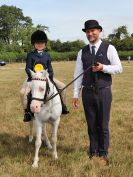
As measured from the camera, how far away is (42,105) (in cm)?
766

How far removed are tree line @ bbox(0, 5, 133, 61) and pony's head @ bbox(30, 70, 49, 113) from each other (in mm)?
81658

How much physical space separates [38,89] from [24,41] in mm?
104713

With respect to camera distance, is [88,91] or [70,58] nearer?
[88,91]

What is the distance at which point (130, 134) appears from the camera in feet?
34.0

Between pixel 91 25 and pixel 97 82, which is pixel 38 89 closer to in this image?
pixel 97 82

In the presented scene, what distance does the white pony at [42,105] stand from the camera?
22.8 feet

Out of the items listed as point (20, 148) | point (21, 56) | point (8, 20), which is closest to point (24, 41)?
point (21, 56)

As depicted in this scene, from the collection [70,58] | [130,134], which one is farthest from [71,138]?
[70,58]

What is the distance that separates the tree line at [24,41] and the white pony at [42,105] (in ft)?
265

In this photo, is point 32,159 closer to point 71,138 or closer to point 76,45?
point 71,138

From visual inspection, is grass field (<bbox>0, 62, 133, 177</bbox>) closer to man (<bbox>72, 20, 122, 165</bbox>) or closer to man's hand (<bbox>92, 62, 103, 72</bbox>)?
man (<bbox>72, 20, 122, 165</bbox>)

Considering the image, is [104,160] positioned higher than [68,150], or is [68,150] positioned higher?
[104,160]

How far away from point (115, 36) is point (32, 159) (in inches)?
5237

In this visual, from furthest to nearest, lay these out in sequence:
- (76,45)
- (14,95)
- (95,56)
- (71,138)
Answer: (76,45) < (14,95) < (71,138) < (95,56)
